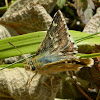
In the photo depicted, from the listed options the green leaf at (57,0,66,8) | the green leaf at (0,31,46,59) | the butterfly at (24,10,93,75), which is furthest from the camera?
the green leaf at (57,0,66,8)

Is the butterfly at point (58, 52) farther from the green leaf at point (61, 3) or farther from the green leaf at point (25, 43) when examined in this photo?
the green leaf at point (61, 3)

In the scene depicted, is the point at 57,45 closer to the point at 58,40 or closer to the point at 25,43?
the point at 58,40

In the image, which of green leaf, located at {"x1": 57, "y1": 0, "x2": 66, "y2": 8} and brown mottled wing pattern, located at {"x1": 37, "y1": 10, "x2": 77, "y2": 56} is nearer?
brown mottled wing pattern, located at {"x1": 37, "y1": 10, "x2": 77, "y2": 56}

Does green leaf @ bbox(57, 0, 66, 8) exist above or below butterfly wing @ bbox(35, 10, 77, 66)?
above

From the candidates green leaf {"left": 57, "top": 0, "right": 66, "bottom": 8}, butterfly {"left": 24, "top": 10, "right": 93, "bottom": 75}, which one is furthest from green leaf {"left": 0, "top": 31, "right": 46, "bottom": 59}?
green leaf {"left": 57, "top": 0, "right": 66, "bottom": 8}

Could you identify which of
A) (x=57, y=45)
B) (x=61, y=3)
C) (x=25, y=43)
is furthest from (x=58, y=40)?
(x=61, y=3)

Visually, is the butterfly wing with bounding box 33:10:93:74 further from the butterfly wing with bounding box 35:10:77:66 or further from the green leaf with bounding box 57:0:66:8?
the green leaf with bounding box 57:0:66:8

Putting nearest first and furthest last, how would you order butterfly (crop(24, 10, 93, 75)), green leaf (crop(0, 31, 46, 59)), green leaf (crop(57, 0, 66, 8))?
butterfly (crop(24, 10, 93, 75)), green leaf (crop(0, 31, 46, 59)), green leaf (crop(57, 0, 66, 8))

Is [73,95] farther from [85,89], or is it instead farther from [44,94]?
[44,94]

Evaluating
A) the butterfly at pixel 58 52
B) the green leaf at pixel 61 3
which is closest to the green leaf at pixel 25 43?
the butterfly at pixel 58 52
